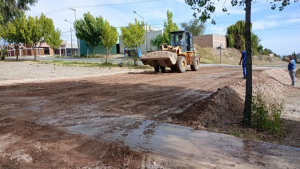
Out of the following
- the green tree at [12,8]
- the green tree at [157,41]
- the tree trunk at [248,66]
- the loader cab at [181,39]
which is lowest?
the tree trunk at [248,66]

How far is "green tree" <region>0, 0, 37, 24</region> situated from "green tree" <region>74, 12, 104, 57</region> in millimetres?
16876

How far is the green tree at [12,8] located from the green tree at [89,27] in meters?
16.9

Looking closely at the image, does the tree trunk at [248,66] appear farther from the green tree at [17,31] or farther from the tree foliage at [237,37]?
the tree foliage at [237,37]

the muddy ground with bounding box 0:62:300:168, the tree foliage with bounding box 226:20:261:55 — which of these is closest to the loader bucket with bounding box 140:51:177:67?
the muddy ground with bounding box 0:62:300:168

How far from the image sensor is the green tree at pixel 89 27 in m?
42.2

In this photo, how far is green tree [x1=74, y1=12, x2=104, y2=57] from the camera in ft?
138

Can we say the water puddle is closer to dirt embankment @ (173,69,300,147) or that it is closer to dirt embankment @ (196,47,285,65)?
dirt embankment @ (173,69,300,147)

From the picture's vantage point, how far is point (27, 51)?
2793 inches

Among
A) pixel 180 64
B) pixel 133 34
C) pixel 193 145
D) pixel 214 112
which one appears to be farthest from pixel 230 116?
pixel 133 34

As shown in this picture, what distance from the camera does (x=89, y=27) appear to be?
42438mm

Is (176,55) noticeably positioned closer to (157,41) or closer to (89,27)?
(157,41)

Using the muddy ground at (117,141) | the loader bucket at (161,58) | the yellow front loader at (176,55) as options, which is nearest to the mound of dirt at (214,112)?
the muddy ground at (117,141)

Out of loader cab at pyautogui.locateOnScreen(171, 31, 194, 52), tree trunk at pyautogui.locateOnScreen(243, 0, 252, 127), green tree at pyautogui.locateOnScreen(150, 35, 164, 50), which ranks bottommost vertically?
tree trunk at pyautogui.locateOnScreen(243, 0, 252, 127)

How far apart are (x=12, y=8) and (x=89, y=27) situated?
19.0 metres
